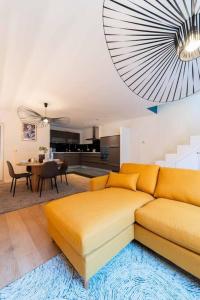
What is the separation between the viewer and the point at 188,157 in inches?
151

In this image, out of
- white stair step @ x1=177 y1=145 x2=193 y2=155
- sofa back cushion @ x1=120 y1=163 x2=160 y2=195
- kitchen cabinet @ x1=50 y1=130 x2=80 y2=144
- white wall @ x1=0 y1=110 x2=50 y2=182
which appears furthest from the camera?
kitchen cabinet @ x1=50 y1=130 x2=80 y2=144

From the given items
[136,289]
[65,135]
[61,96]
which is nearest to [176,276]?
[136,289]

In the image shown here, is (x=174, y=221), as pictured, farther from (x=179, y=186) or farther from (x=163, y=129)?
(x=163, y=129)

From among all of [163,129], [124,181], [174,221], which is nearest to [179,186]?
[174,221]

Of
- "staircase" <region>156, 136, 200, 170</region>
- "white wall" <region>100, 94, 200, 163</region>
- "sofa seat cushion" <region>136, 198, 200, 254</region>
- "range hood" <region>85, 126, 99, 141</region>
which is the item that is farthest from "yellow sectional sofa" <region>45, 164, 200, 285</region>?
"range hood" <region>85, 126, 99, 141</region>

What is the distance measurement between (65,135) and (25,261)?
7.61 m

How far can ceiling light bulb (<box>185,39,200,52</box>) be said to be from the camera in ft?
2.42

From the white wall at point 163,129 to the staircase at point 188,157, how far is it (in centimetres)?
66

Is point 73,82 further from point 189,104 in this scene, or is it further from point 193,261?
point 189,104

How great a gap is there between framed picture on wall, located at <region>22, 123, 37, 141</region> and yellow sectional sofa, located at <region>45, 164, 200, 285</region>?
446 cm

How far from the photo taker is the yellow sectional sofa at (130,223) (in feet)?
3.85

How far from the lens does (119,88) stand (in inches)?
124

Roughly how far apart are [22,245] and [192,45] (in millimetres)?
2339

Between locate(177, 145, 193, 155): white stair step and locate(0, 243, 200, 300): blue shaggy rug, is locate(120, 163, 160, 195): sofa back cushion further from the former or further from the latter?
locate(177, 145, 193, 155): white stair step
